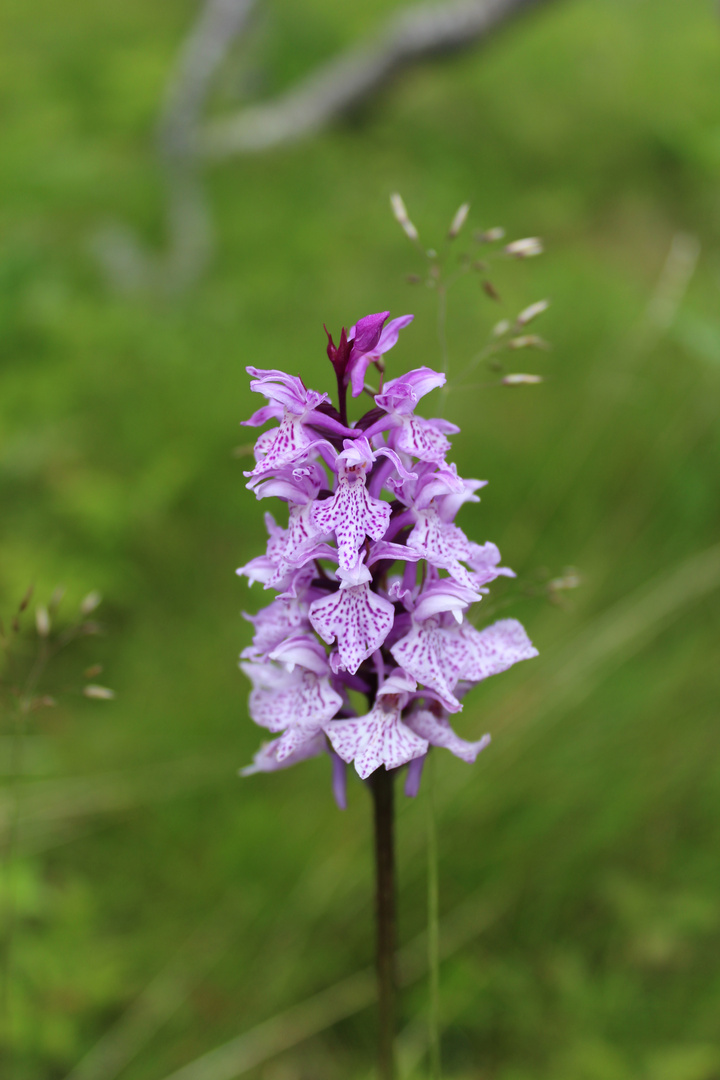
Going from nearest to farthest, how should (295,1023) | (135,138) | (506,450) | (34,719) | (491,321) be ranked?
(295,1023) < (34,719) < (506,450) < (491,321) < (135,138)

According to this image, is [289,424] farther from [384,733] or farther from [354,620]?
[384,733]

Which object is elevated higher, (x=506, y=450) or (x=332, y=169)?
(x=332, y=169)

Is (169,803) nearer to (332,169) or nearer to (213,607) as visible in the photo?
(213,607)

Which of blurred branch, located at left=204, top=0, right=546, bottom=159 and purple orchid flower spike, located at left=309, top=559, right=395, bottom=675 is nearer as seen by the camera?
purple orchid flower spike, located at left=309, top=559, right=395, bottom=675

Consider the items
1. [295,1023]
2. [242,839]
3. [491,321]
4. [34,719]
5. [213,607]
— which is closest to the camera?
[295,1023]

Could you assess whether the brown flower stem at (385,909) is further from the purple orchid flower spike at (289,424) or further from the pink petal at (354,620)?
the purple orchid flower spike at (289,424)

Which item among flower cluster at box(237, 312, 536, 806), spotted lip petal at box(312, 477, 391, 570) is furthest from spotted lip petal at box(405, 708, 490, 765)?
spotted lip petal at box(312, 477, 391, 570)

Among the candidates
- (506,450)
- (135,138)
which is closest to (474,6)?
(135,138)

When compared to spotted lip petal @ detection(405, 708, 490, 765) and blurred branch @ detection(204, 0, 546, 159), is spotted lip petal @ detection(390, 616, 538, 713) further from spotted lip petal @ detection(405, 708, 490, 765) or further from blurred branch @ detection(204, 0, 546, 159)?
blurred branch @ detection(204, 0, 546, 159)
